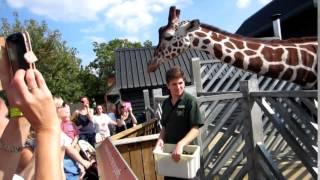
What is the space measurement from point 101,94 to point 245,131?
188ft

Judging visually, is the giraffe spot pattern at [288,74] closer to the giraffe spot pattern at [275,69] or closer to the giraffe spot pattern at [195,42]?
the giraffe spot pattern at [275,69]

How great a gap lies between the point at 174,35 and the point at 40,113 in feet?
15.2

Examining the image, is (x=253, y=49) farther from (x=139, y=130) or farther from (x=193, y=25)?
(x=139, y=130)

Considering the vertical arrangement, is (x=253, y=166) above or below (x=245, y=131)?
below

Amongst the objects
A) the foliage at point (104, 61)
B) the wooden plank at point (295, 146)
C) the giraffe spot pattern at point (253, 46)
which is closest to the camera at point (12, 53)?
the wooden plank at point (295, 146)

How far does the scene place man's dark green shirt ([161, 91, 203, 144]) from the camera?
4.45m

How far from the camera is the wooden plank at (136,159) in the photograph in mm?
5301

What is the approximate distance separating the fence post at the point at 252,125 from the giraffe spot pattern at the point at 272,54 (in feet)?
1.90

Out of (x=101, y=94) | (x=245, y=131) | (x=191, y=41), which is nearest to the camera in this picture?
(x=245, y=131)

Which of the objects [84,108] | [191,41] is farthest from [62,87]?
[191,41]

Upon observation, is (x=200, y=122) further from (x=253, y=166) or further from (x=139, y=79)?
(x=139, y=79)

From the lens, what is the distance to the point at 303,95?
11.5 feet

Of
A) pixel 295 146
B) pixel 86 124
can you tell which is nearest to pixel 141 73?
pixel 86 124

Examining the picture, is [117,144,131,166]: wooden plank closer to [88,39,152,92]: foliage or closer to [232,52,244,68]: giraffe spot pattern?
[232,52,244,68]: giraffe spot pattern
